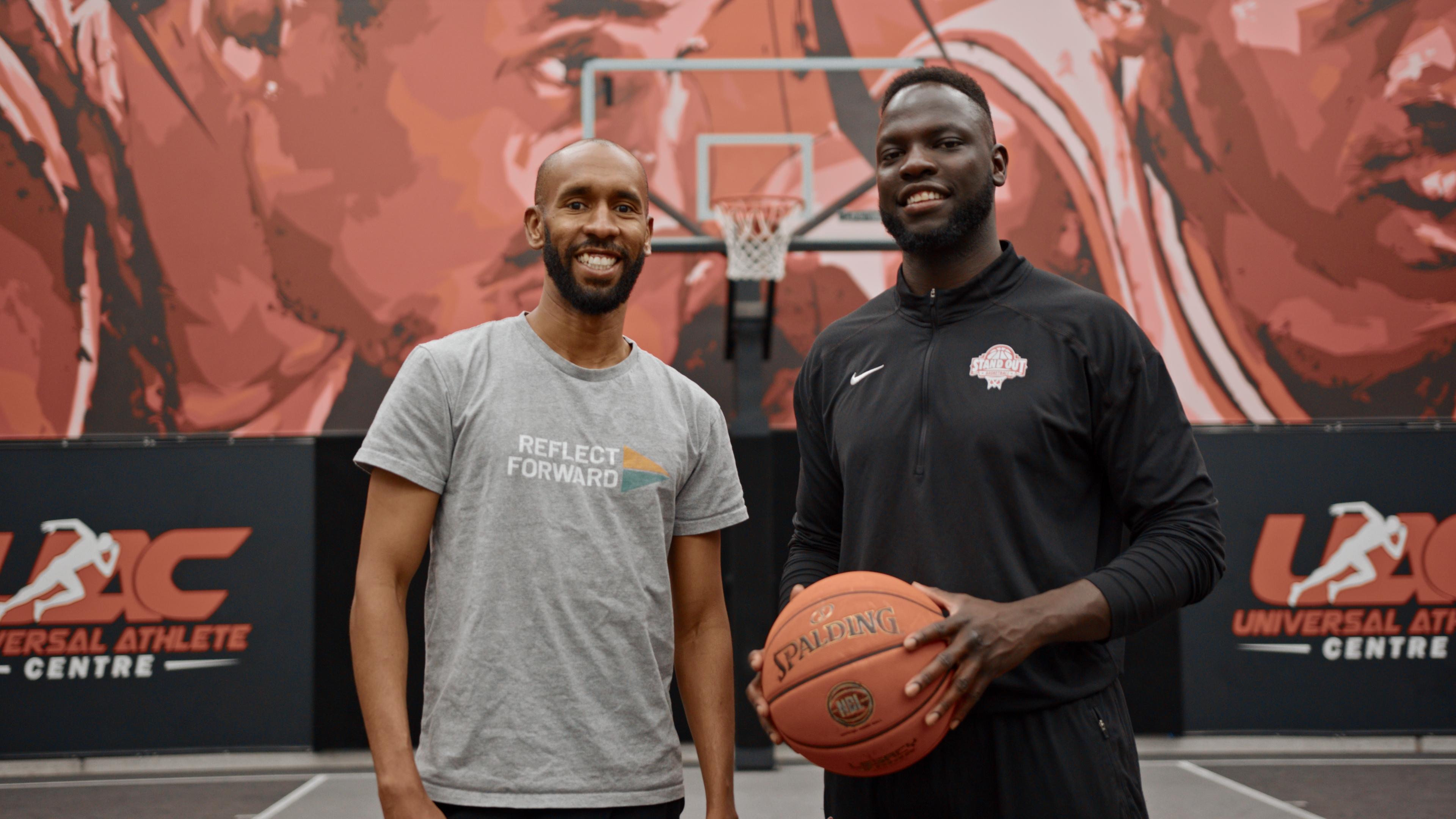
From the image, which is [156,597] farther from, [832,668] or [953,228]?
[953,228]

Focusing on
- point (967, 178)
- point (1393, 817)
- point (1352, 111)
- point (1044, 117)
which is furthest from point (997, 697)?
point (1352, 111)

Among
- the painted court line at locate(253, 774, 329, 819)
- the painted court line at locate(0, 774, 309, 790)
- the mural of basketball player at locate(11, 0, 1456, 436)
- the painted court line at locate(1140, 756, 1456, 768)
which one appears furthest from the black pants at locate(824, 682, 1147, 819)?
the painted court line at locate(0, 774, 309, 790)

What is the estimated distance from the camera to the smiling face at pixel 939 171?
5.24ft

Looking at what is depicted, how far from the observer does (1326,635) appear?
5.46 m

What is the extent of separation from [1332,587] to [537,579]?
547cm

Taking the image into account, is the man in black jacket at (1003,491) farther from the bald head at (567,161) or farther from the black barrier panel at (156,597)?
the black barrier panel at (156,597)

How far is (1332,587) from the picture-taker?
5.51 metres

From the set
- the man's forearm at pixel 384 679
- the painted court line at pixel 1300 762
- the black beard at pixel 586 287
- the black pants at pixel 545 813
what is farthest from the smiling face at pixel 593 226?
the painted court line at pixel 1300 762

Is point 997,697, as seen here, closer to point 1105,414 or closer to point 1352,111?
point 1105,414

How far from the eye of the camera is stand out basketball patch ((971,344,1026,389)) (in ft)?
5.02

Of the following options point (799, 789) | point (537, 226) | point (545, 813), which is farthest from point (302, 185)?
point (545, 813)

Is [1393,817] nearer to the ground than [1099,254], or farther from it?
nearer to the ground

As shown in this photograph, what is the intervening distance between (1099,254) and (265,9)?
5366 mm

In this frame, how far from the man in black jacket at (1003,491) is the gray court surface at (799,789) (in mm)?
3057
